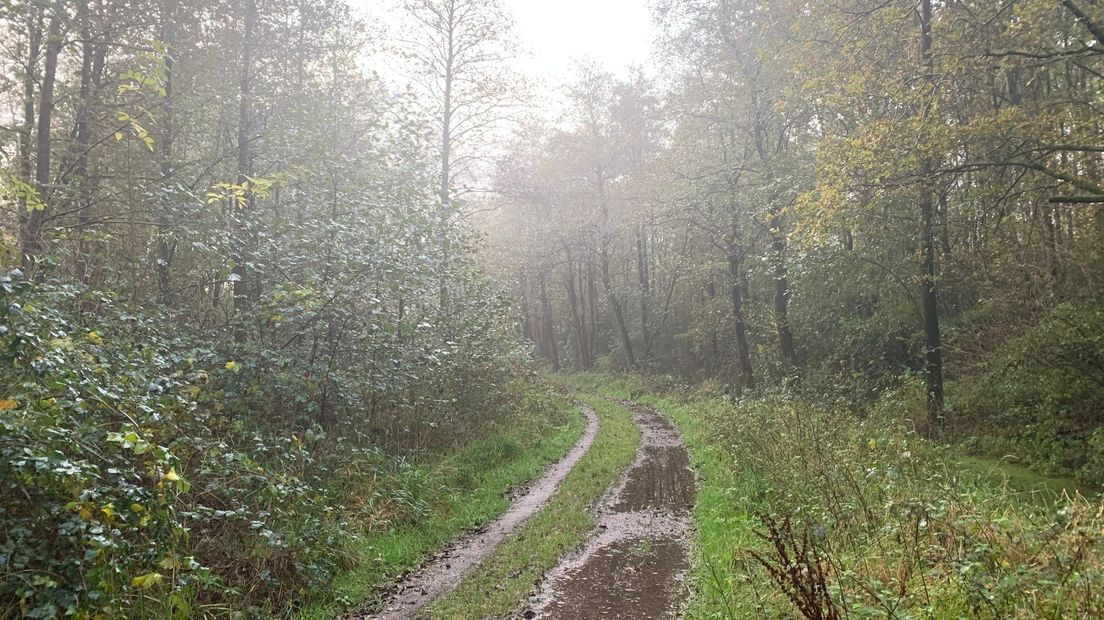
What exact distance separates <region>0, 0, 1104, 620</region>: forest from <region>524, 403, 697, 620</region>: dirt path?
0.06 meters

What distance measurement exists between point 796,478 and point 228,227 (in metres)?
8.94

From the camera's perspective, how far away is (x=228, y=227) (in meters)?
8.96

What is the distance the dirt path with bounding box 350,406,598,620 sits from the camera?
6.02m

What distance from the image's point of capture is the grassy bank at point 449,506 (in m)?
6.26

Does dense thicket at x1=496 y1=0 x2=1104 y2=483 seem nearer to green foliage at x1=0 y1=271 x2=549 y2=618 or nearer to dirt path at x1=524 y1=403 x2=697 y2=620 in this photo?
dirt path at x1=524 y1=403 x2=697 y2=620

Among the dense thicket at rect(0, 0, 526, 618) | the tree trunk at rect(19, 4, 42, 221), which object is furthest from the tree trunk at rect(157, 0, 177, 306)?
the tree trunk at rect(19, 4, 42, 221)

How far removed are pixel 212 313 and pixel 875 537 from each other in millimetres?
8944

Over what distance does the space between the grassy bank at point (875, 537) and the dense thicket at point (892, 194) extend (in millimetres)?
2717

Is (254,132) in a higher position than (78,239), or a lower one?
higher

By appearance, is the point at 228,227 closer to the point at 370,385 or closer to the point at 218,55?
the point at 370,385

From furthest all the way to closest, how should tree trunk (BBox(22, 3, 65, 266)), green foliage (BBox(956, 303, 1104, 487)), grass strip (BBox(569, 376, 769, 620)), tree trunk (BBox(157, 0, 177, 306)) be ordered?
green foliage (BBox(956, 303, 1104, 487)) → tree trunk (BBox(157, 0, 177, 306)) → tree trunk (BBox(22, 3, 65, 266)) → grass strip (BBox(569, 376, 769, 620))

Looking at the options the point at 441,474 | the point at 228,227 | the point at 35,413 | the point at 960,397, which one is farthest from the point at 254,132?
the point at 960,397

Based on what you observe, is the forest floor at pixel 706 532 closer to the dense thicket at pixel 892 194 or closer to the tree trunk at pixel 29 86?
the dense thicket at pixel 892 194

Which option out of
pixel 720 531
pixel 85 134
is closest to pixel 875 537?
pixel 720 531
